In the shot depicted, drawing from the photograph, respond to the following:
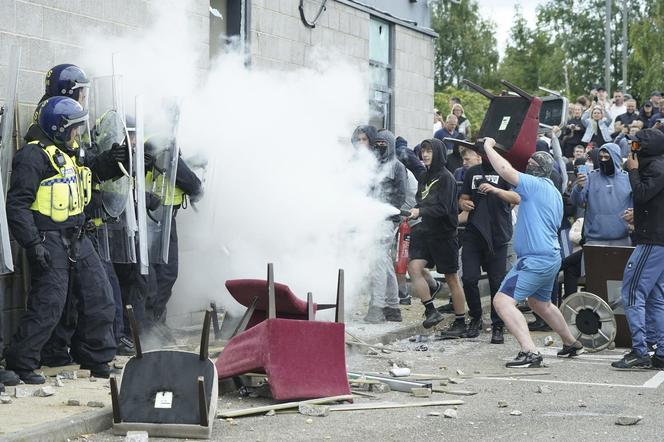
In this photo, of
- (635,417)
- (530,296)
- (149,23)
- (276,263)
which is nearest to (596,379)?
(530,296)

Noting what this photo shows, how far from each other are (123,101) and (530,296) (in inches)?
156

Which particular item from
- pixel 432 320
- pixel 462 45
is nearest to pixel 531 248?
pixel 432 320

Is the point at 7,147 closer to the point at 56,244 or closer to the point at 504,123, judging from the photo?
the point at 56,244

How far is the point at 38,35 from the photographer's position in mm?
9500

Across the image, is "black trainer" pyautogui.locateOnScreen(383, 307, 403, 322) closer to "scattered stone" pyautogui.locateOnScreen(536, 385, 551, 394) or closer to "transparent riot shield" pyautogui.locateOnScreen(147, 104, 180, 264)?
"transparent riot shield" pyautogui.locateOnScreen(147, 104, 180, 264)

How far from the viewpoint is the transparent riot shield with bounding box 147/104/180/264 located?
959cm

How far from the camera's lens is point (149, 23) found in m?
11.0

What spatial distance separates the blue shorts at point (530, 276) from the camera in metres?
9.95

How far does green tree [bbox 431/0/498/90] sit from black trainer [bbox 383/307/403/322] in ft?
171

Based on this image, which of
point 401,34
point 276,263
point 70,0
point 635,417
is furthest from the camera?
point 401,34

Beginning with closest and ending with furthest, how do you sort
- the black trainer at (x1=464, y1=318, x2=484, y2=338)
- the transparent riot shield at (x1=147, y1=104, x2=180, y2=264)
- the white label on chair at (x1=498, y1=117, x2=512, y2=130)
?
the transparent riot shield at (x1=147, y1=104, x2=180, y2=264) → the white label on chair at (x1=498, y1=117, x2=512, y2=130) → the black trainer at (x1=464, y1=318, x2=484, y2=338)

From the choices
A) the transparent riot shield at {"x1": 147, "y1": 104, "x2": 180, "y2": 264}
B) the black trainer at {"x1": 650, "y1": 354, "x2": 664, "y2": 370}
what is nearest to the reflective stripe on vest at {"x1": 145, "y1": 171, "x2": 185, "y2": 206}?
the transparent riot shield at {"x1": 147, "y1": 104, "x2": 180, "y2": 264}

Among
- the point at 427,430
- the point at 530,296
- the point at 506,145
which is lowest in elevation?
the point at 427,430

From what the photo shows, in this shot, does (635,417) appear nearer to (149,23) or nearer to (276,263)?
(276,263)
